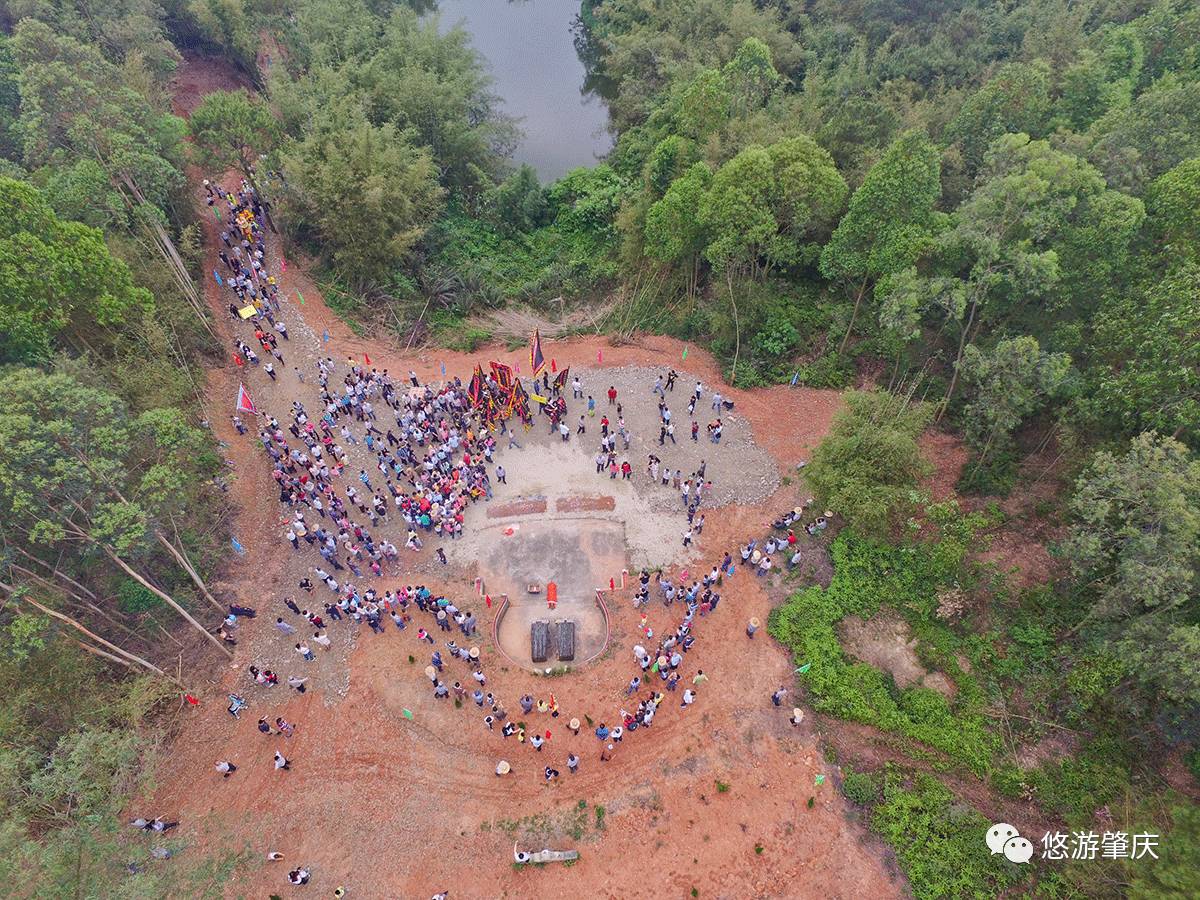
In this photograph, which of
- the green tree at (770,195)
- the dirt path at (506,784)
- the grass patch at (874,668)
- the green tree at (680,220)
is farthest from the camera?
the green tree at (680,220)

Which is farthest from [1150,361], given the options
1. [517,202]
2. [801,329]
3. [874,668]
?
[517,202]

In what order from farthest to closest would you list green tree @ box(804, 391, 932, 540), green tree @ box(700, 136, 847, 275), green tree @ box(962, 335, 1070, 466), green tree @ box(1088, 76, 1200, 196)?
green tree @ box(700, 136, 847, 275) < green tree @ box(1088, 76, 1200, 196) < green tree @ box(804, 391, 932, 540) < green tree @ box(962, 335, 1070, 466)

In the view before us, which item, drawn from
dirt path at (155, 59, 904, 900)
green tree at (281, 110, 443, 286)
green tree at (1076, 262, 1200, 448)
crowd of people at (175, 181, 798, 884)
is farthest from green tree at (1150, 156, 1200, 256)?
green tree at (281, 110, 443, 286)

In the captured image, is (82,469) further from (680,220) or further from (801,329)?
(801,329)

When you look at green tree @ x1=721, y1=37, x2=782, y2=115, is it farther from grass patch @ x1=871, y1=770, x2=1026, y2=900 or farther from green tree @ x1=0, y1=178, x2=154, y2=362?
grass patch @ x1=871, y1=770, x2=1026, y2=900

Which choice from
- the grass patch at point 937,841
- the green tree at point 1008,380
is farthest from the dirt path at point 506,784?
the green tree at point 1008,380

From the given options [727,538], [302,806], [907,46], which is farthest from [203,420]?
[907,46]

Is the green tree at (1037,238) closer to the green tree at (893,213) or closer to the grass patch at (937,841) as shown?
the green tree at (893,213)
